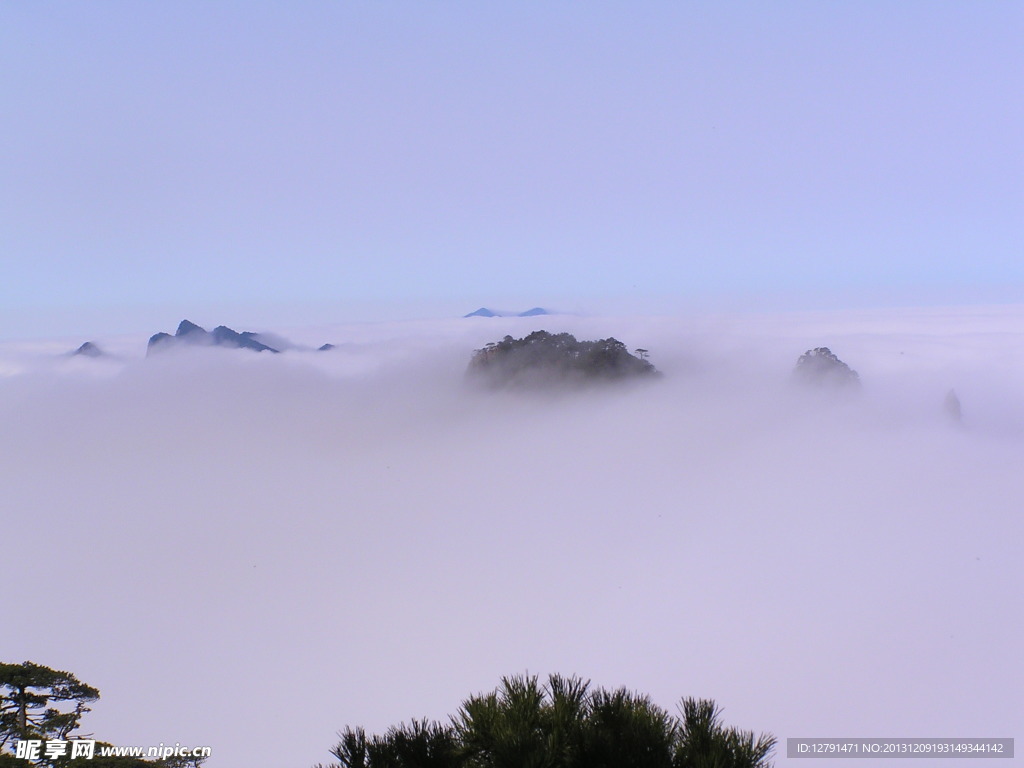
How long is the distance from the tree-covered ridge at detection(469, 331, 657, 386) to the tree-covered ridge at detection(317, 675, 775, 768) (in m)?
126

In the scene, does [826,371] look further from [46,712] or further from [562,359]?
[46,712]

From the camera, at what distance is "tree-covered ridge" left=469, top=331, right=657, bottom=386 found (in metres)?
136

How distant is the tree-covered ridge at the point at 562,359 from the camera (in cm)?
13575

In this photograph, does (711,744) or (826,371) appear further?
(826,371)

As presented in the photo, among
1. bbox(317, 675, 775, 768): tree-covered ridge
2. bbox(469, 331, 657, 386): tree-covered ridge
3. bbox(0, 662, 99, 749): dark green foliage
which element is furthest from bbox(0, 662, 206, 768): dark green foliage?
bbox(469, 331, 657, 386): tree-covered ridge

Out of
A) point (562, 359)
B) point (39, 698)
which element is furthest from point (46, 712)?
point (562, 359)

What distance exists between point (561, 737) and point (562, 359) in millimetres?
135038

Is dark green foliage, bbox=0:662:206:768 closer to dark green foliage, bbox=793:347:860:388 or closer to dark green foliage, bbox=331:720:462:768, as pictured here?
dark green foliage, bbox=331:720:462:768

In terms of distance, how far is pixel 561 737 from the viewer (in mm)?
7148

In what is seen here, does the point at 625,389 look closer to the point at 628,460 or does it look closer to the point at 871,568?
the point at 628,460

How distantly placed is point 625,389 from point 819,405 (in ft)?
122

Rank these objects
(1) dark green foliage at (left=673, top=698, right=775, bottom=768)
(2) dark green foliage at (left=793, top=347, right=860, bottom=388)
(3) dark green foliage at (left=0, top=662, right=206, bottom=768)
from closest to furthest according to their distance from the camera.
→ (1) dark green foliage at (left=673, top=698, right=775, bottom=768) < (3) dark green foliage at (left=0, top=662, right=206, bottom=768) < (2) dark green foliage at (left=793, top=347, right=860, bottom=388)

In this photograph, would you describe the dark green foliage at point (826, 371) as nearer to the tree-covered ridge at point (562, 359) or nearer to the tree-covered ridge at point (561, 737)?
the tree-covered ridge at point (562, 359)

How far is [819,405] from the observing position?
141875 mm
